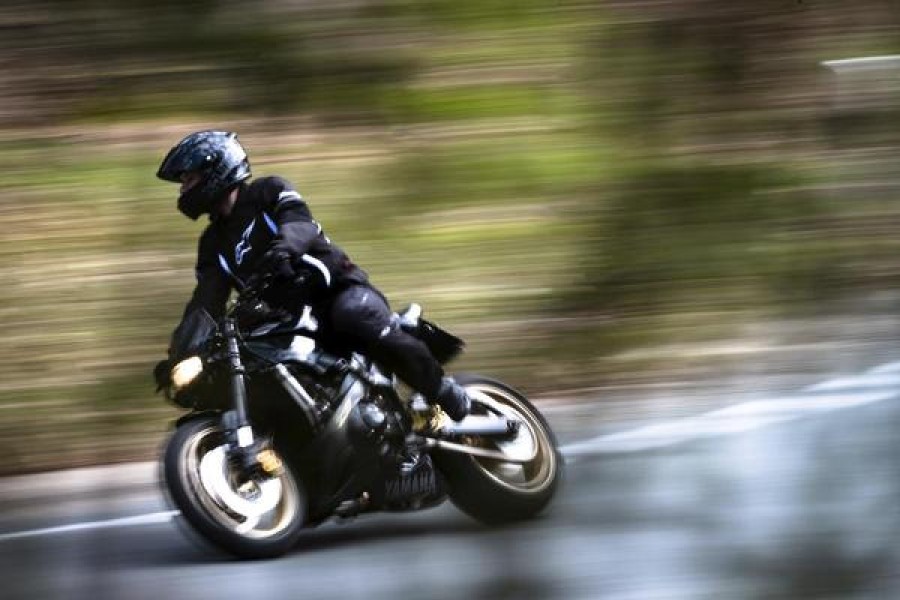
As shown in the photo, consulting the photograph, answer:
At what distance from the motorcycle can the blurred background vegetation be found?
1.22 meters

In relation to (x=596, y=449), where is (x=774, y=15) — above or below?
above

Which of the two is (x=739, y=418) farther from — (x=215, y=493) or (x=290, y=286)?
(x=215, y=493)

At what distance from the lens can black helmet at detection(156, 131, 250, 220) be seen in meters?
3.33

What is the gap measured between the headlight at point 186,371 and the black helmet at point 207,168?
405mm

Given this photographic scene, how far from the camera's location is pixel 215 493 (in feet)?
15.6

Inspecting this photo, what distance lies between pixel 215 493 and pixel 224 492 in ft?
0.12

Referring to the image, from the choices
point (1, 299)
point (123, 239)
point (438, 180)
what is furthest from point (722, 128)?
point (1, 299)

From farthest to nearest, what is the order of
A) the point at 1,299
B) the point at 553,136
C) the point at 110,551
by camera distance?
the point at 1,299
the point at 553,136
the point at 110,551

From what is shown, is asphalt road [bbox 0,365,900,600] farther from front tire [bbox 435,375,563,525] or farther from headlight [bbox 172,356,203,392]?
headlight [bbox 172,356,203,392]

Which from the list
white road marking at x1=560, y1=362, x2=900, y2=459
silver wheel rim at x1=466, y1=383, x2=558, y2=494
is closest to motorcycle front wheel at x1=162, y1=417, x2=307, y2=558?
silver wheel rim at x1=466, y1=383, x2=558, y2=494

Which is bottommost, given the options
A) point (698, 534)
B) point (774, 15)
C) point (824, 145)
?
point (698, 534)

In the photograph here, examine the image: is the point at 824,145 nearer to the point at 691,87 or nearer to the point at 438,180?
the point at 691,87

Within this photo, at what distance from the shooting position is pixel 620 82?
2.07 m

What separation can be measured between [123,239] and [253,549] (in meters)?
2.35
